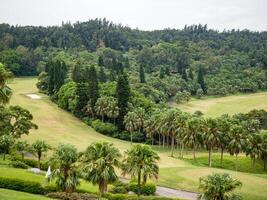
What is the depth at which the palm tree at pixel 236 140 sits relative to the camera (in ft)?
317

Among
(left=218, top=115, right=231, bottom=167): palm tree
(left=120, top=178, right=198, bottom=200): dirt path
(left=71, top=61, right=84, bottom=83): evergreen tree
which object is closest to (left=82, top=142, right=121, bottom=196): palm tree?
(left=120, top=178, right=198, bottom=200): dirt path

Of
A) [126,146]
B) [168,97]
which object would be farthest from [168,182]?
[168,97]

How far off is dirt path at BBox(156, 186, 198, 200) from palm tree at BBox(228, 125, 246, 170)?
85.5 ft

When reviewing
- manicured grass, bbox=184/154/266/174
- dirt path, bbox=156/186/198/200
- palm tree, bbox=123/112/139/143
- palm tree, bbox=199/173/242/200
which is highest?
palm tree, bbox=123/112/139/143

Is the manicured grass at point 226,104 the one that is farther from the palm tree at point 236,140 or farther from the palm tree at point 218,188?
the palm tree at point 218,188

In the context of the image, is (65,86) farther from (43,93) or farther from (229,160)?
(229,160)

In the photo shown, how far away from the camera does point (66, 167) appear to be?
55062mm

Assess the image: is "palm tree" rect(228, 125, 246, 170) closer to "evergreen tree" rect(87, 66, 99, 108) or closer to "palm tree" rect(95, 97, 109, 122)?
"palm tree" rect(95, 97, 109, 122)

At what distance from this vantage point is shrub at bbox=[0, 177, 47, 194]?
6094 centimetres

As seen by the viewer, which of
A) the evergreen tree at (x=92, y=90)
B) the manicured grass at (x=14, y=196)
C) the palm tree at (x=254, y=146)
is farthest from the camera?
the evergreen tree at (x=92, y=90)

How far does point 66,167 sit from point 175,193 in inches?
933

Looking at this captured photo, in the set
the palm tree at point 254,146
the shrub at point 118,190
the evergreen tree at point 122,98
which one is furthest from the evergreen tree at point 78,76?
the shrub at point 118,190

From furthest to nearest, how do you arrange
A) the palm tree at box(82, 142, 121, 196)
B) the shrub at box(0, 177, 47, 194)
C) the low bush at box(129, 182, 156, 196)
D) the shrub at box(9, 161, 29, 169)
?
the shrub at box(9, 161, 29, 169)
the low bush at box(129, 182, 156, 196)
the shrub at box(0, 177, 47, 194)
the palm tree at box(82, 142, 121, 196)

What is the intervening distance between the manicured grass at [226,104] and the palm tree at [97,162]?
112014 mm
